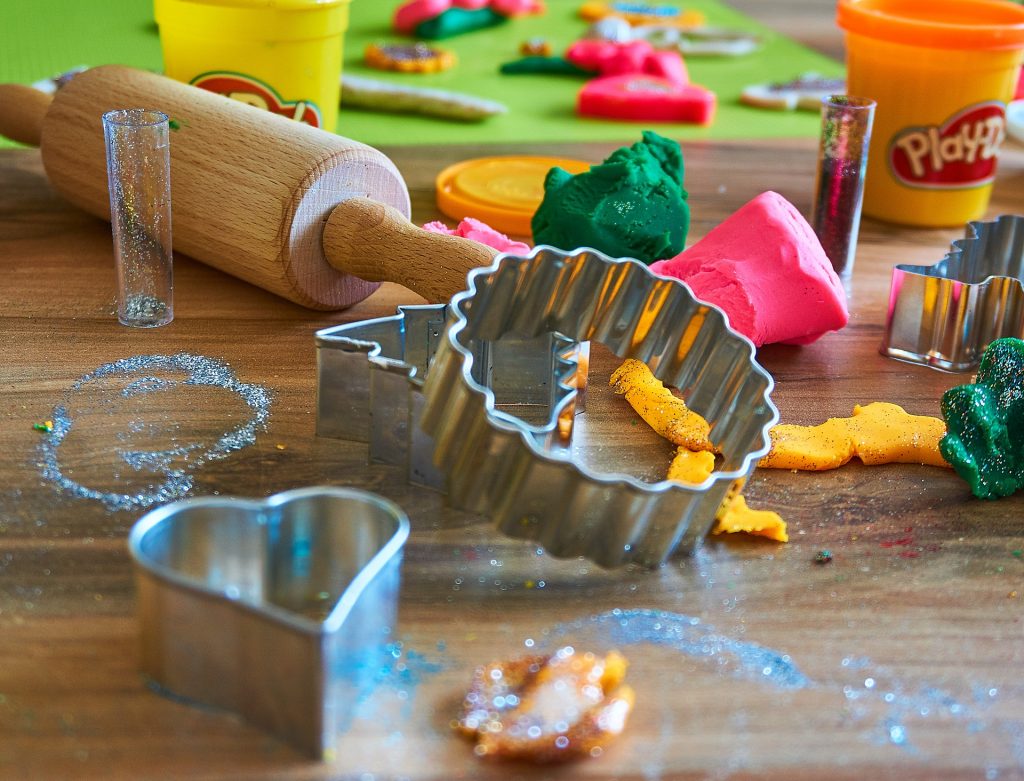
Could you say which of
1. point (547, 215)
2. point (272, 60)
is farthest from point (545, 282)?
point (272, 60)

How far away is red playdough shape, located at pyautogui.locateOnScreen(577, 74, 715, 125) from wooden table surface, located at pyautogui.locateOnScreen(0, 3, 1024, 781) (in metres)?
0.59

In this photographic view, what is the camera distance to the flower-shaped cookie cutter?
0.50 meters

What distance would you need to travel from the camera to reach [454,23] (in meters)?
1.59

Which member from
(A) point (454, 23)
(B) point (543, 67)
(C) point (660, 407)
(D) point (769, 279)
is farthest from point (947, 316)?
(A) point (454, 23)

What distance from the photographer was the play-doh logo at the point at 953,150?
38.7 inches

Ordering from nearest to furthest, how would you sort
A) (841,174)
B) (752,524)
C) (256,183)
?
(752,524) → (256,183) → (841,174)

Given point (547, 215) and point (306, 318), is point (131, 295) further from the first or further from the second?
point (547, 215)

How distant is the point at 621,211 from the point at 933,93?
345mm

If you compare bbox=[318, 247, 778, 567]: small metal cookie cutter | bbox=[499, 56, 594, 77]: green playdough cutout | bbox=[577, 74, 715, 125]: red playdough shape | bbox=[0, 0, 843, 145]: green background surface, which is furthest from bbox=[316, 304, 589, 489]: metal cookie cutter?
bbox=[499, 56, 594, 77]: green playdough cutout

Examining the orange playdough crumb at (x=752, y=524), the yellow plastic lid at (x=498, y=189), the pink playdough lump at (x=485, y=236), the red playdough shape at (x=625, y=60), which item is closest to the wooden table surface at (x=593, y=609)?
the orange playdough crumb at (x=752, y=524)

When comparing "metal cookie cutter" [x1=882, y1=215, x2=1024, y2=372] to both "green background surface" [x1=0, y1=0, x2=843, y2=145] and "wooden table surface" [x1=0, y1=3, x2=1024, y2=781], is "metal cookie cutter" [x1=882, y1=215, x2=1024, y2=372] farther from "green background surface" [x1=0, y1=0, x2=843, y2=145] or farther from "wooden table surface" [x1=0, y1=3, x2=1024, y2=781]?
"green background surface" [x1=0, y1=0, x2=843, y2=145]

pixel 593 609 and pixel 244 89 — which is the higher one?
pixel 244 89

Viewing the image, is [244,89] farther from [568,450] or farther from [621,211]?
[568,450]

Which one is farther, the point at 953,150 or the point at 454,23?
the point at 454,23
